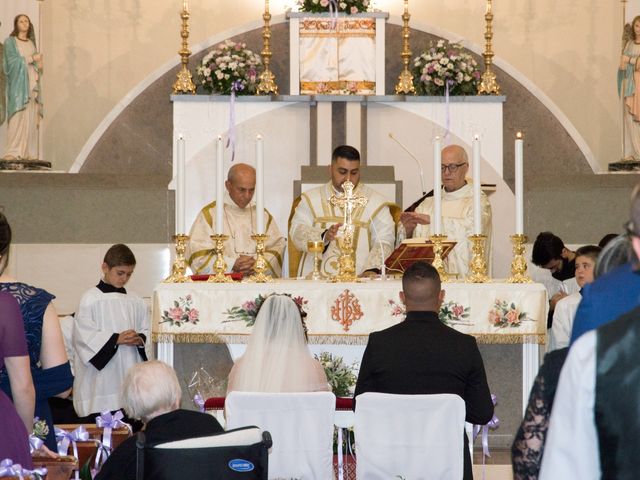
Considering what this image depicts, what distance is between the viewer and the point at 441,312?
7.05 metres

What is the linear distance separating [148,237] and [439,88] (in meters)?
3.17

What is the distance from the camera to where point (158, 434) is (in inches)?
165

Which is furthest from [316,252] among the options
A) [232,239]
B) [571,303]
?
[232,239]

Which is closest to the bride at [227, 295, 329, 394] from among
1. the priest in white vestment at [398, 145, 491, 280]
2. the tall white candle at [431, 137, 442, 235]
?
the tall white candle at [431, 137, 442, 235]

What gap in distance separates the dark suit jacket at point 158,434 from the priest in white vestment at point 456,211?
4126mm

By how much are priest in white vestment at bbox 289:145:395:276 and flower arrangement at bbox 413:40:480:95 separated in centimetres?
332

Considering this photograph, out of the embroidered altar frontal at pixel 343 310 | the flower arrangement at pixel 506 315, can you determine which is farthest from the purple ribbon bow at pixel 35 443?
the flower arrangement at pixel 506 315

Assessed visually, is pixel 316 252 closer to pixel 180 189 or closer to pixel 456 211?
pixel 180 189

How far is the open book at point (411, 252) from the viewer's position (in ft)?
23.2

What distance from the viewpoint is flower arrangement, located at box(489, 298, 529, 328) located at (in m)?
7.02

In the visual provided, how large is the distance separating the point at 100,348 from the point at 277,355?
10.1 ft

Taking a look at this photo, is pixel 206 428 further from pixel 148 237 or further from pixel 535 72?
pixel 535 72

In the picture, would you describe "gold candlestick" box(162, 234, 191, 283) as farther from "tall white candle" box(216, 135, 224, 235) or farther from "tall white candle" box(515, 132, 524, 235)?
"tall white candle" box(515, 132, 524, 235)

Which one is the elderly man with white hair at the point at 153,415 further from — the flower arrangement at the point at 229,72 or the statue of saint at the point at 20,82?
the statue of saint at the point at 20,82
